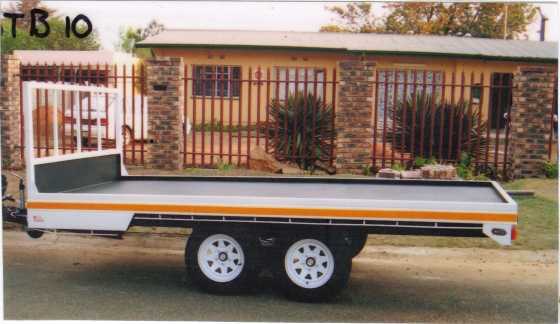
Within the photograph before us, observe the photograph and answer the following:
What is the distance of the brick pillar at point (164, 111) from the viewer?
11055 mm

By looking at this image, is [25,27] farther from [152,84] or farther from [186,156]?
[186,156]

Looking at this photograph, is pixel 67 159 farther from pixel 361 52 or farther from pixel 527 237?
pixel 361 52

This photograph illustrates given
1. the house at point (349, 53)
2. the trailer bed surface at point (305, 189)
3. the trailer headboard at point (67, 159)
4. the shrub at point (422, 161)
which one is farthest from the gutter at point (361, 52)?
the trailer bed surface at point (305, 189)

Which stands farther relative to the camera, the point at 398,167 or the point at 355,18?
the point at 355,18

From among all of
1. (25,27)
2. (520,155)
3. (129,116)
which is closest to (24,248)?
(25,27)

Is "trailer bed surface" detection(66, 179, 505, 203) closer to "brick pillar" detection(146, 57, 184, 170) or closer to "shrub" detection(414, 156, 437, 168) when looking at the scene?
"brick pillar" detection(146, 57, 184, 170)

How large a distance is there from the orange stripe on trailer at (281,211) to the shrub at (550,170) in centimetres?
630

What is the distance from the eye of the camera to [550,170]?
34.9 feet

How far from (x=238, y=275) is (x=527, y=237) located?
403 cm

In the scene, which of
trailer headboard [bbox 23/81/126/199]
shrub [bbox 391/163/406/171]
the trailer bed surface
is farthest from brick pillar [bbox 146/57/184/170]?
the trailer bed surface

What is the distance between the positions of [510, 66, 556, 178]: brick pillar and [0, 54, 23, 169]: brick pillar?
27.4ft

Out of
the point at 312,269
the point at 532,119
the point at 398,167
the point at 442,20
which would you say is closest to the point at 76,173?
the point at 312,269

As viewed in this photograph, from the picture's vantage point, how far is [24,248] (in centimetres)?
710

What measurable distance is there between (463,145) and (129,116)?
22.0ft
